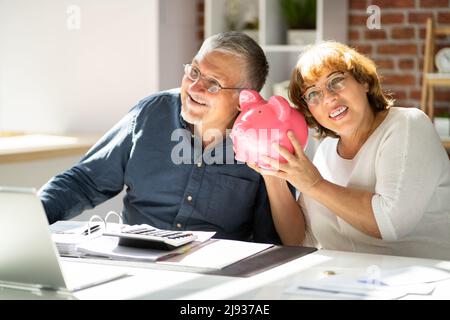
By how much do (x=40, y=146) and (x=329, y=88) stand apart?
1720mm

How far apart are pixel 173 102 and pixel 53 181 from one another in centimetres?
42

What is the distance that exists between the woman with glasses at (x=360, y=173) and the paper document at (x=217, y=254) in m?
0.20

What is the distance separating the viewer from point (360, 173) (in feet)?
7.25

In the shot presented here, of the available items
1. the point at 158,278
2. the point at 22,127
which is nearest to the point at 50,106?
the point at 22,127

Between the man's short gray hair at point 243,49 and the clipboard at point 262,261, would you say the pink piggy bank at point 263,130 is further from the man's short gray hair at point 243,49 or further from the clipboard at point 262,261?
the man's short gray hair at point 243,49

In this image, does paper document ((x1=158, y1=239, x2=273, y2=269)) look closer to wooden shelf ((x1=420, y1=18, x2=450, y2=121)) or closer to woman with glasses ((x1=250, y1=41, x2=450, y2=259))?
woman with glasses ((x1=250, y1=41, x2=450, y2=259))

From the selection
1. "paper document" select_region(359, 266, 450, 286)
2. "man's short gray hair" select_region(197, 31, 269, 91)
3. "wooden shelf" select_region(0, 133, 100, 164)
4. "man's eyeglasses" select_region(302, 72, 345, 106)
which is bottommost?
"wooden shelf" select_region(0, 133, 100, 164)

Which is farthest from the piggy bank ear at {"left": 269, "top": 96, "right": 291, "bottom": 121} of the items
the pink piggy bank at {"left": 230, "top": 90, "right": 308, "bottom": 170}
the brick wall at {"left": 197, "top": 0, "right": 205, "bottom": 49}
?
the brick wall at {"left": 197, "top": 0, "right": 205, "bottom": 49}

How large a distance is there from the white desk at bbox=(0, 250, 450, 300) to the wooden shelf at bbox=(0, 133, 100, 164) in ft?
4.94

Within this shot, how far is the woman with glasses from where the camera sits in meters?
2.10

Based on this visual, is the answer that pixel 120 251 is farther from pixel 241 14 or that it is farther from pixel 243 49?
pixel 241 14

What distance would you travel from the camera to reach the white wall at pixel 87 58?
3.92 metres

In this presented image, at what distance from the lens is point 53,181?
8.17ft

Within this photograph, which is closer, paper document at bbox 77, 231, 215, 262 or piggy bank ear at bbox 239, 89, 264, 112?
paper document at bbox 77, 231, 215, 262
